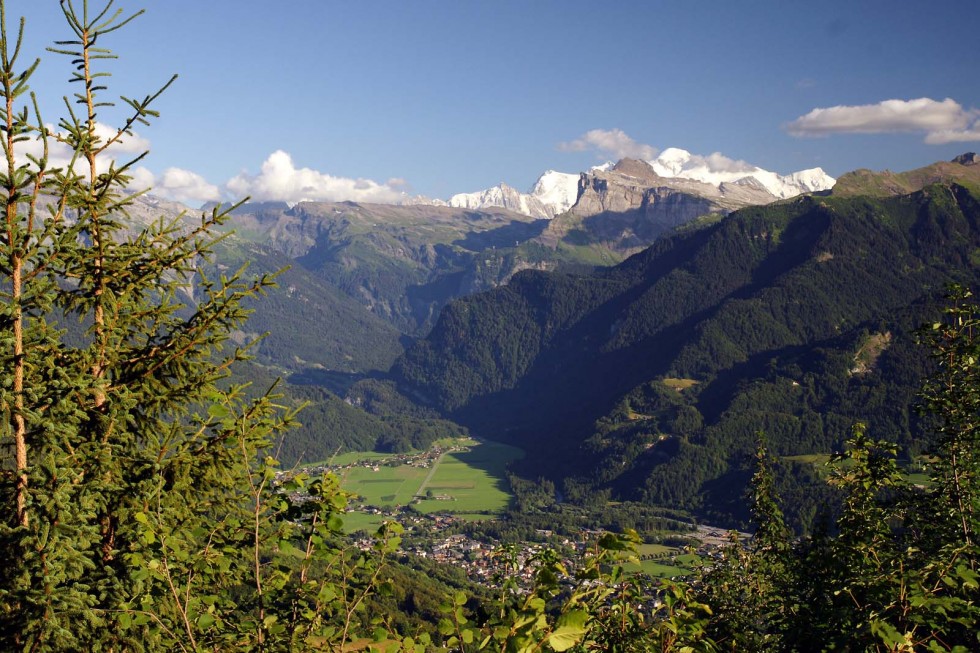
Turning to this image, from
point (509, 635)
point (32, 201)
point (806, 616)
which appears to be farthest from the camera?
point (806, 616)

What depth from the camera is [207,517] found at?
1338 cm

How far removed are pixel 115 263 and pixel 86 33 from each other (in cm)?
420

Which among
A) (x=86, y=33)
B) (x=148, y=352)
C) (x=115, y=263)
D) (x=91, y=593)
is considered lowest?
(x=91, y=593)

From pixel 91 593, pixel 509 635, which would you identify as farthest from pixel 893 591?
pixel 91 593

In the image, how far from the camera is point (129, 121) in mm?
13906

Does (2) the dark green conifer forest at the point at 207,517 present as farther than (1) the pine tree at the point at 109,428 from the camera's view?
No

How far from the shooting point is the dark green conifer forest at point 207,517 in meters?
7.74

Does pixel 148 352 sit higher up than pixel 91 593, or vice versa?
pixel 148 352

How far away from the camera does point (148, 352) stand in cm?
1422

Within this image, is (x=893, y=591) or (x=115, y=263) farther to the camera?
(x=115, y=263)

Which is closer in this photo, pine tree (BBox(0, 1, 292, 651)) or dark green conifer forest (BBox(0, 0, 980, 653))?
dark green conifer forest (BBox(0, 0, 980, 653))

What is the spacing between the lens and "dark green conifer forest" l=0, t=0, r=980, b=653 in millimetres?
7742

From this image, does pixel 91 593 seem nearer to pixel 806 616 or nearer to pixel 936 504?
pixel 806 616

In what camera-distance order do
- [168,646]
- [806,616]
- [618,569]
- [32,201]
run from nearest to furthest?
[618,569], [168,646], [32,201], [806,616]
